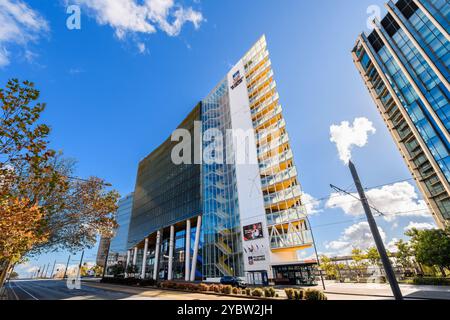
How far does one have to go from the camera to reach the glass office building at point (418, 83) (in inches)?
1517

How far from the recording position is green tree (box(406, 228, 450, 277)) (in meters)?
28.4

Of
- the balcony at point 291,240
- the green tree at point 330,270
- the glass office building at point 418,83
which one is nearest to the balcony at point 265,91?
the glass office building at point 418,83

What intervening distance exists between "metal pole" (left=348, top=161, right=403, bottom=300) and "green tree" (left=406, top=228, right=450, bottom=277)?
28.8 m

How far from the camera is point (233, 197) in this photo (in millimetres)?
43562

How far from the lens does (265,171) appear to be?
4141cm

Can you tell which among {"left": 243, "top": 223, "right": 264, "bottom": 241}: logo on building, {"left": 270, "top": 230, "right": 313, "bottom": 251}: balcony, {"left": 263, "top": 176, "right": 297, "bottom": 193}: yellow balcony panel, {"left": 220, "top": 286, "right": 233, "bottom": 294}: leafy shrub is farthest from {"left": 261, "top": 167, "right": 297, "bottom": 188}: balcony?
{"left": 220, "top": 286, "right": 233, "bottom": 294}: leafy shrub

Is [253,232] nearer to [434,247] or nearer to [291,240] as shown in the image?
[291,240]

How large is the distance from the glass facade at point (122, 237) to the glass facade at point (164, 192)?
80.3 ft

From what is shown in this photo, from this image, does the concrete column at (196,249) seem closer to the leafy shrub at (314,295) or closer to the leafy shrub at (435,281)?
the leafy shrub at (314,295)

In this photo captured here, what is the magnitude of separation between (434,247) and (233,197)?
1233 inches

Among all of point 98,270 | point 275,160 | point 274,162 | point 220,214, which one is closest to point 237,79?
point 275,160
